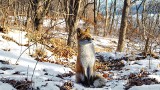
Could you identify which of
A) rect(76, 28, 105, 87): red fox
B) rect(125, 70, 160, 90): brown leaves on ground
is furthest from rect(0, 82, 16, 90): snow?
rect(125, 70, 160, 90): brown leaves on ground

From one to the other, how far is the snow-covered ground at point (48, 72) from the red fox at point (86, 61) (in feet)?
0.79

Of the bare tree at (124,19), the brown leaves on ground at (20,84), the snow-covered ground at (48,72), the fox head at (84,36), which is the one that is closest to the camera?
the brown leaves on ground at (20,84)

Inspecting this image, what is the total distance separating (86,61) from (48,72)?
233cm

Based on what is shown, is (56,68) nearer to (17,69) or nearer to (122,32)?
(17,69)

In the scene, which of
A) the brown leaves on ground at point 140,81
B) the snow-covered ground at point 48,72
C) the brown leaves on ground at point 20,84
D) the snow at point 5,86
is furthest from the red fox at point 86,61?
the snow at point 5,86

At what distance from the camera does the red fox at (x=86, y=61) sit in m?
7.52

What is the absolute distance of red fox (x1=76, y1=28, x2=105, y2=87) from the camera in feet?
24.7

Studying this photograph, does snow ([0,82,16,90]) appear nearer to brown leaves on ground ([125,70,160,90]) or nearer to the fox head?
the fox head

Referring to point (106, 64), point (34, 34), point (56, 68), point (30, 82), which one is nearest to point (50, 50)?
point (34, 34)

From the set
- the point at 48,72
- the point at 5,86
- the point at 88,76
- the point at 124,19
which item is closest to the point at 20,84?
the point at 5,86

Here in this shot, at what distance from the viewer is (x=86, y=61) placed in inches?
301

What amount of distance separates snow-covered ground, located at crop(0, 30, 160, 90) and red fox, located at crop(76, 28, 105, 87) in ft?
0.79

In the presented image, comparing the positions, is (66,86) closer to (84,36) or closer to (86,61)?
(86,61)

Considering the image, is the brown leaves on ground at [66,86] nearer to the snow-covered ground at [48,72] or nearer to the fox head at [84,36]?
the snow-covered ground at [48,72]
